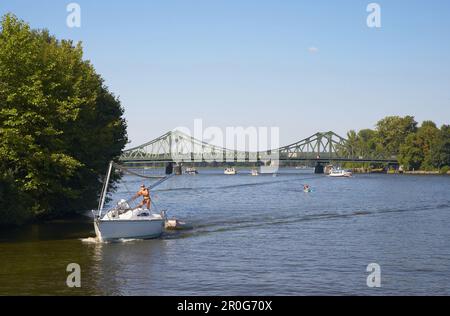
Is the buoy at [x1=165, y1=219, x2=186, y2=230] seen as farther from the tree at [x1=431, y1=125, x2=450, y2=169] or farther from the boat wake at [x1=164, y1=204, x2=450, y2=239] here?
the tree at [x1=431, y1=125, x2=450, y2=169]

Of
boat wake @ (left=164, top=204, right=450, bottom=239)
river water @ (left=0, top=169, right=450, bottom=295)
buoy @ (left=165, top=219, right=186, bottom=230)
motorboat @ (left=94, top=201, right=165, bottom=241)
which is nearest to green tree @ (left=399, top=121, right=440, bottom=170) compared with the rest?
boat wake @ (left=164, top=204, right=450, bottom=239)

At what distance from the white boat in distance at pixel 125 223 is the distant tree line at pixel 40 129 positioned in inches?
246

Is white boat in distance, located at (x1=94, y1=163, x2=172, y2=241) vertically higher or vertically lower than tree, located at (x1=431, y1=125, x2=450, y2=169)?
lower

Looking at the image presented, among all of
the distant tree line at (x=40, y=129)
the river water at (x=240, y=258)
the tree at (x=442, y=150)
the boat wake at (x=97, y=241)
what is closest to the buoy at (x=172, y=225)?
the river water at (x=240, y=258)

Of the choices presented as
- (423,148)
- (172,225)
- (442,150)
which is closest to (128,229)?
(172,225)

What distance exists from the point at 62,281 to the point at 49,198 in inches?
796

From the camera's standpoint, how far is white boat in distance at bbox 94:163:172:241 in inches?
1468

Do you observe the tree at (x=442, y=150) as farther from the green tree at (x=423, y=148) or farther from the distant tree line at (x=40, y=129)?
the distant tree line at (x=40, y=129)

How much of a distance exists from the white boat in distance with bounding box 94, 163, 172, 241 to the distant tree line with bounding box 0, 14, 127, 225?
624 centimetres

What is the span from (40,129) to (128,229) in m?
10.7

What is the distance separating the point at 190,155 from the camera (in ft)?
646

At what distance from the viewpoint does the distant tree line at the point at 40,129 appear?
40.7m

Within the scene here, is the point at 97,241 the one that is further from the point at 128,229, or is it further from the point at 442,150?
the point at 442,150

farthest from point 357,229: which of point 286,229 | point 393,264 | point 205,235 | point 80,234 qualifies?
point 80,234
